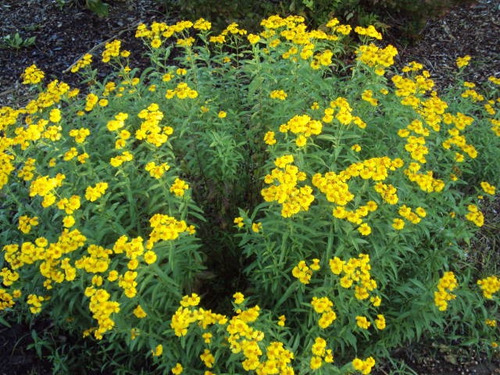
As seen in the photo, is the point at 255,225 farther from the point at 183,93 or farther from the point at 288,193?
the point at 183,93

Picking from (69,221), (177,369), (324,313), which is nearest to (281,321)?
(324,313)

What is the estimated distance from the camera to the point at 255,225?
263cm

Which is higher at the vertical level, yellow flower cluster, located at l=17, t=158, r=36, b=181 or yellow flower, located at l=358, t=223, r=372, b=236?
yellow flower, located at l=358, t=223, r=372, b=236

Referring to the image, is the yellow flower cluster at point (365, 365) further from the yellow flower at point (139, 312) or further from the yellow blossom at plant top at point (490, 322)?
the yellow blossom at plant top at point (490, 322)

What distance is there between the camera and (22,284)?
2875mm

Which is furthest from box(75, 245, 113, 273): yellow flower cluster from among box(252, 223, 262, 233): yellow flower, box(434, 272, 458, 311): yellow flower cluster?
box(434, 272, 458, 311): yellow flower cluster

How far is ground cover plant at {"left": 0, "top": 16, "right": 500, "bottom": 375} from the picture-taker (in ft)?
8.00

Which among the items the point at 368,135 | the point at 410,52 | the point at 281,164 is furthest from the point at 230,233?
the point at 410,52

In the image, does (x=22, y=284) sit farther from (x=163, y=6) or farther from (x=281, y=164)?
(x=163, y=6)

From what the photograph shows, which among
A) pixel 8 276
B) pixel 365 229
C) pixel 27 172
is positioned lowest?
pixel 8 276

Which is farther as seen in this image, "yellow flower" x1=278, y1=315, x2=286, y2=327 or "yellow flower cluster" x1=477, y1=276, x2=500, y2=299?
"yellow flower cluster" x1=477, y1=276, x2=500, y2=299

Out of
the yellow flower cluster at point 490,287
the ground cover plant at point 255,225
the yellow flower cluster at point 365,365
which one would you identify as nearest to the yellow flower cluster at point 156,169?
the ground cover plant at point 255,225

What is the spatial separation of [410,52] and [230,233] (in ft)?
12.4

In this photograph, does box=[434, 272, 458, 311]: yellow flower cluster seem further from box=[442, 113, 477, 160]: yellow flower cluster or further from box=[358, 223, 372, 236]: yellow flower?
box=[442, 113, 477, 160]: yellow flower cluster
